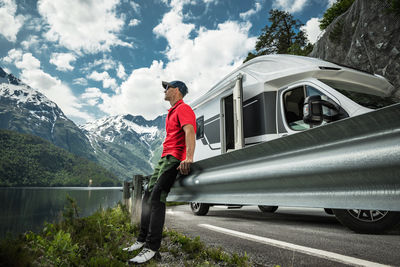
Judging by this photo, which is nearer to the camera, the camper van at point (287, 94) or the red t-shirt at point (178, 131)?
the red t-shirt at point (178, 131)

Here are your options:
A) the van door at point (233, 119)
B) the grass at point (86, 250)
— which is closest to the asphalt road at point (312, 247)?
the grass at point (86, 250)

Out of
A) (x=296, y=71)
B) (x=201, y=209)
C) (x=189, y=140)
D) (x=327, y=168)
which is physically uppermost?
(x=296, y=71)

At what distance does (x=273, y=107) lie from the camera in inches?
209

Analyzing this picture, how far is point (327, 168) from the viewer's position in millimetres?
982

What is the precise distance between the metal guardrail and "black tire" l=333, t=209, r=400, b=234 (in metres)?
3.20

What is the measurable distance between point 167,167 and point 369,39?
604 inches

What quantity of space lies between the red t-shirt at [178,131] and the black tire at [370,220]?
2.80 metres

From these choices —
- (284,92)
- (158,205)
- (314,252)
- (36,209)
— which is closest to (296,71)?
(284,92)

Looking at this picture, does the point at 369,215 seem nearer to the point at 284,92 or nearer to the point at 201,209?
the point at 284,92

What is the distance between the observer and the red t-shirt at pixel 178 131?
2625 mm

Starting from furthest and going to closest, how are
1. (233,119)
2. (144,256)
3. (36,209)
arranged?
(36,209), (233,119), (144,256)

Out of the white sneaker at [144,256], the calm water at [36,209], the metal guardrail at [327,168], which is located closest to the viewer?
the metal guardrail at [327,168]

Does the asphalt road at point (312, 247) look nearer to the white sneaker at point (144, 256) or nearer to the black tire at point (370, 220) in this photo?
the black tire at point (370, 220)

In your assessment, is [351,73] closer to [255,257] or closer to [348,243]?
[348,243]
